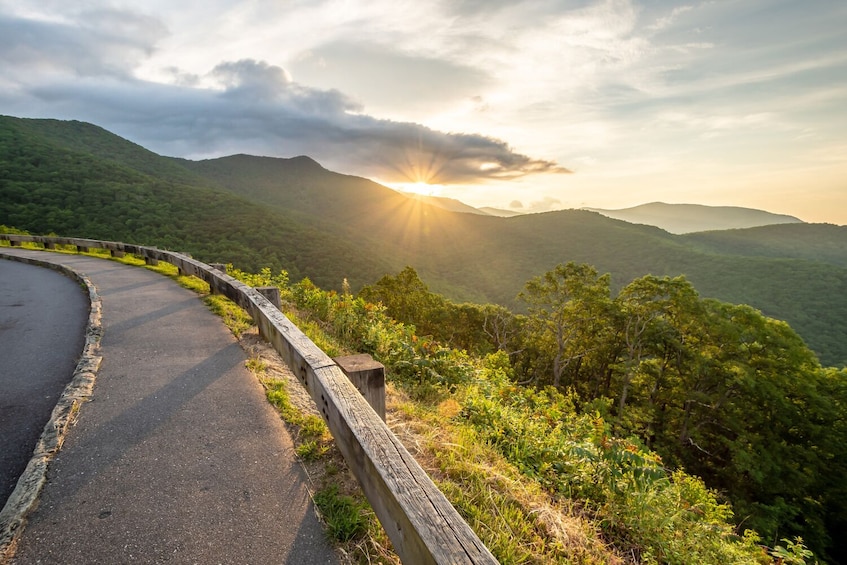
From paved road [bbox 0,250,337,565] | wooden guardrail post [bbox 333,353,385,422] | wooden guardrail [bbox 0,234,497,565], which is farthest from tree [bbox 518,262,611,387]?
wooden guardrail [bbox 0,234,497,565]

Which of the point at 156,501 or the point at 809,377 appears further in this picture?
the point at 809,377

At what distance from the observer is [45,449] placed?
8.36ft

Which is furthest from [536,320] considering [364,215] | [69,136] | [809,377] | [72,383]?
[364,215]

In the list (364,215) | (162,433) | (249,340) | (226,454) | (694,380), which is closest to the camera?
(226,454)

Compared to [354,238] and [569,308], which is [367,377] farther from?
[354,238]

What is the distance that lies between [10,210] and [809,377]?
73551mm

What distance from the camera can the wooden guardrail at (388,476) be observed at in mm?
1313

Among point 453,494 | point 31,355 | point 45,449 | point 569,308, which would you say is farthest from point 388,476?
point 569,308

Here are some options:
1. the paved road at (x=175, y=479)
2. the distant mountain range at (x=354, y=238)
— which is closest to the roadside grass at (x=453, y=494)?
the paved road at (x=175, y=479)

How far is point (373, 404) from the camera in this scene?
298 centimetres

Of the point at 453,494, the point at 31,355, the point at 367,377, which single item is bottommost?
the point at 31,355

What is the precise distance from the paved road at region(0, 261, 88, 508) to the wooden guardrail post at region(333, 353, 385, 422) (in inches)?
86.7

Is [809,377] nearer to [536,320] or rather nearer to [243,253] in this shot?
[536,320]

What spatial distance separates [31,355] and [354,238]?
125 meters
